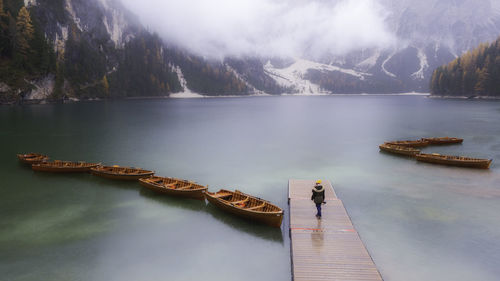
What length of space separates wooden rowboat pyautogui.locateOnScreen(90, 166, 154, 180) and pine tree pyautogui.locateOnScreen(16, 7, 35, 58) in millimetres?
156724

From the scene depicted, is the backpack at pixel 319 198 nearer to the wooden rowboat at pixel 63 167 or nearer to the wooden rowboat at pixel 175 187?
the wooden rowboat at pixel 175 187

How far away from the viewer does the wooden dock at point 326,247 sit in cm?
1872

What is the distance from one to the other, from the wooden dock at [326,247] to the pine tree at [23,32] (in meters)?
184

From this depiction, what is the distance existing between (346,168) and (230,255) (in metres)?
30.6

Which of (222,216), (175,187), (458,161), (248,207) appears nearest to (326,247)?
(248,207)

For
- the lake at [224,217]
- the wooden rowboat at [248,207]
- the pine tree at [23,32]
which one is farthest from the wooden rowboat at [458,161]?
the pine tree at [23,32]

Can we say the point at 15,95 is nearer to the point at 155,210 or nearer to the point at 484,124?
the point at 155,210

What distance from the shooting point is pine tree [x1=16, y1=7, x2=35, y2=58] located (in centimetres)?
15462

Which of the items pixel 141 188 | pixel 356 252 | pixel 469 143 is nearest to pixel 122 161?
pixel 141 188

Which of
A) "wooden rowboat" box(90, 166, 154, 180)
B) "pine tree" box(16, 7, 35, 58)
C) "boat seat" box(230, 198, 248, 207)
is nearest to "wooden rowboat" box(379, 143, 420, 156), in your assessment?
"boat seat" box(230, 198, 248, 207)

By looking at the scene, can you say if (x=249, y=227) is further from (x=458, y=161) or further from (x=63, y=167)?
(x=458, y=161)

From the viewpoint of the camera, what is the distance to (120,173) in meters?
39.8

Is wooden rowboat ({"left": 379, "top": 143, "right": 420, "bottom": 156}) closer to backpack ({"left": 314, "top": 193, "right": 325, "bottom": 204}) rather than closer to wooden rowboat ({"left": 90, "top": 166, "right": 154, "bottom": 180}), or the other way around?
backpack ({"left": 314, "top": 193, "right": 325, "bottom": 204})

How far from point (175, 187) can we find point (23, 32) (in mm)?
176744
